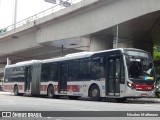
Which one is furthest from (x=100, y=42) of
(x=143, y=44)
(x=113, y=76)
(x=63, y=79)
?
(x=113, y=76)

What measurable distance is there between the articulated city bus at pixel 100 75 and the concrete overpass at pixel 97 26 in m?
4.05

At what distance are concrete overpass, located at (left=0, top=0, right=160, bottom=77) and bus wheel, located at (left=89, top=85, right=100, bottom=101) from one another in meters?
5.75

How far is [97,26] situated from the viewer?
29.8 metres

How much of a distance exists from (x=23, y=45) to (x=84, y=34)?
41.0 feet

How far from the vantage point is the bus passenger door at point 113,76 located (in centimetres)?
2195

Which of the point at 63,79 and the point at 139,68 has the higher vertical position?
the point at 139,68

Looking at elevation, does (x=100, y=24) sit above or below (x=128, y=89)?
above

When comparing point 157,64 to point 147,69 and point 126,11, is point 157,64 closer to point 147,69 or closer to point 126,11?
point 126,11

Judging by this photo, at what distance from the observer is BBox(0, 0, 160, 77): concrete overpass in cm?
2631

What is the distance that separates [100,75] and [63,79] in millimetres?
4682

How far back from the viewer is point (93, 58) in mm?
23891

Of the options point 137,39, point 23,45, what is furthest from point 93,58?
point 23,45

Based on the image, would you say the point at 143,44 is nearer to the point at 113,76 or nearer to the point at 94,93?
the point at 94,93

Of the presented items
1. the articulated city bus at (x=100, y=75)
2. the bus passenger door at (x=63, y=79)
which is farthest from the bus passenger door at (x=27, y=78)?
the bus passenger door at (x=63, y=79)
